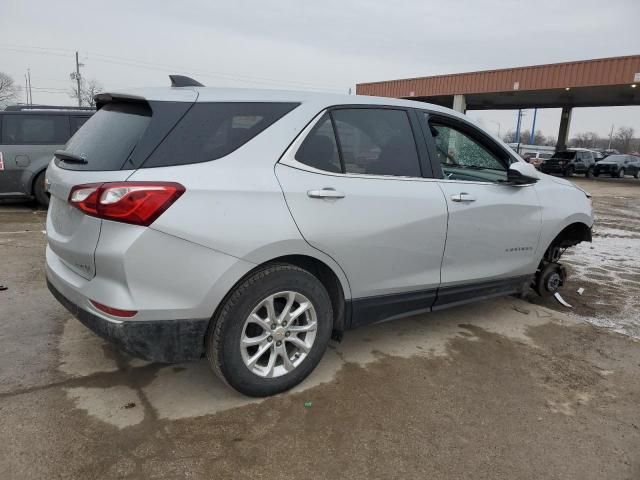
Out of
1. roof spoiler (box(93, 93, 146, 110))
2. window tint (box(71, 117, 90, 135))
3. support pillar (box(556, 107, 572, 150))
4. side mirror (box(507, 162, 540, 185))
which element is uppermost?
support pillar (box(556, 107, 572, 150))

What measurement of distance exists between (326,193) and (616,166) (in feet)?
107

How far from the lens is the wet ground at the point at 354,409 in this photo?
7.45 ft

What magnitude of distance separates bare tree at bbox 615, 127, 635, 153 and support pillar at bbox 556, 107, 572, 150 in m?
66.9

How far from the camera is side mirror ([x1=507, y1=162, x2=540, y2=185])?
367 cm

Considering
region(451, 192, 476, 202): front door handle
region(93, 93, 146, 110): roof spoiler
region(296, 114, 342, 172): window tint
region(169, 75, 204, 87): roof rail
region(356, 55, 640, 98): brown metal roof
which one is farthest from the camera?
region(356, 55, 640, 98): brown metal roof

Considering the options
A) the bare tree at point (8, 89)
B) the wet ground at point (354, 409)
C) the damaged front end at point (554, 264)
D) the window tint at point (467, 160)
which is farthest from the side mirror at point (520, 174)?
the bare tree at point (8, 89)

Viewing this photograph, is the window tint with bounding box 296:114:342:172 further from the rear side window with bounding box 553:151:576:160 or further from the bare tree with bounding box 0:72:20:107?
the bare tree with bounding box 0:72:20:107

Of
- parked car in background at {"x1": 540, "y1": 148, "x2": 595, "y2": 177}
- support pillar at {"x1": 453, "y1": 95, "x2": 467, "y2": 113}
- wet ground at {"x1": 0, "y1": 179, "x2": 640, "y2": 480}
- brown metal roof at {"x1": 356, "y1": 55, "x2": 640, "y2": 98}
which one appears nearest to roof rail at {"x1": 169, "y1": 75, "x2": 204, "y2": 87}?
wet ground at {"x1": 0, "y1": 179, "x2": 640, "y2": 480}

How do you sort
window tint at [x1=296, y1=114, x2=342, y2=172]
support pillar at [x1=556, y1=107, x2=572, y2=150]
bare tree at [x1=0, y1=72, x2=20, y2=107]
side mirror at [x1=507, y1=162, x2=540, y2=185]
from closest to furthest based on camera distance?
window tint at [x1=296, y1=114, x2=342, y2=172] → side mirror at [x1=507, y1=162, x2=540, y2=185] → support pillar at [x1=556, y1=107, x2=572, y2=150] → bare tree at [x1=0, y1=72, x2=20, y2=107]

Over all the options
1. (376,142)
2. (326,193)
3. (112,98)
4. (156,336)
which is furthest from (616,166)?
(156,336)

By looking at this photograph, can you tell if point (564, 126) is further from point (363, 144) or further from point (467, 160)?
point (363, 144)

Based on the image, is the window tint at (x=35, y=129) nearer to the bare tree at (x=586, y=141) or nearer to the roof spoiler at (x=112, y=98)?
the roof spoiler at (x=112, y=98)

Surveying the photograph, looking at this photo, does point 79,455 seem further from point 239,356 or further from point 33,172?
point 33,172

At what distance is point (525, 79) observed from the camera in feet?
76.1
